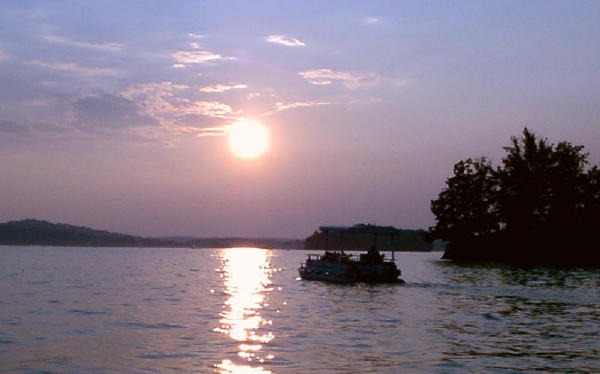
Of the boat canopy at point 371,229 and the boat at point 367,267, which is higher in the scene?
the boat canopy at point 371,229

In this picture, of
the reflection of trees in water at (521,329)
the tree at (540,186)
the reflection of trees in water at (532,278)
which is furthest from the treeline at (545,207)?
the reflection of trees in water at (521,329)

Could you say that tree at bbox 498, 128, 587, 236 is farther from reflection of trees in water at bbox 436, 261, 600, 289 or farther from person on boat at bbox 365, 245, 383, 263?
person on boat at bbox 365, 245, 383, 263

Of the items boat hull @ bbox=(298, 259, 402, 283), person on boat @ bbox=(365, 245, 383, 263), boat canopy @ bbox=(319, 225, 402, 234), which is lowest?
boat hull @ bbox=(298, 259, 402, 283)

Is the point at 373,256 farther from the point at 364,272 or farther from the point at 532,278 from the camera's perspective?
the point at 532,278

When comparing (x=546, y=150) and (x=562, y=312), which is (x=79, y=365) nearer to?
(x=562, y=312)

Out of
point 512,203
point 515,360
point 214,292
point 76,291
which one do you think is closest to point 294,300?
point 214,292

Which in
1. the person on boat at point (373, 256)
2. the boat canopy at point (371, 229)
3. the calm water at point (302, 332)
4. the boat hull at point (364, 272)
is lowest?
the calm water at point (302, 332)

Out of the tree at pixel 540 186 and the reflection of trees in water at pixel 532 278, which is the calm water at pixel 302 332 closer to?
the reflection of trees in water at pixel 532 278

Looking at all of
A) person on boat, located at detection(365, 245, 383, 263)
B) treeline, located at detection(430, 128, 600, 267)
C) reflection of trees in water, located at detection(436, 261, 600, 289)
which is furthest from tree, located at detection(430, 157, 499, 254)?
person on boat, located at detection(365, 245, 383, 263)

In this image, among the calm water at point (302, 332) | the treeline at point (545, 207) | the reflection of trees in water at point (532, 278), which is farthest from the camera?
the treeline at point (545, 207)

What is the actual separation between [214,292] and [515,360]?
36.6 m

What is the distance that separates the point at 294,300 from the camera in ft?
153

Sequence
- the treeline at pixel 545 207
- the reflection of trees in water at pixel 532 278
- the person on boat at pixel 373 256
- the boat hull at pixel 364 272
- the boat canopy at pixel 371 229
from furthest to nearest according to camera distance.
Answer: the treeline at pixel 545 207, the reflection of trees in water at pixel 532 278, the person on boat at pixel 373 256, the boat canopy at pixel 371 229, the boat hull at pixel 364 272

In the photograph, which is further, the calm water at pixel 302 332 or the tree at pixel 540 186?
the tree at pixel 540 186
